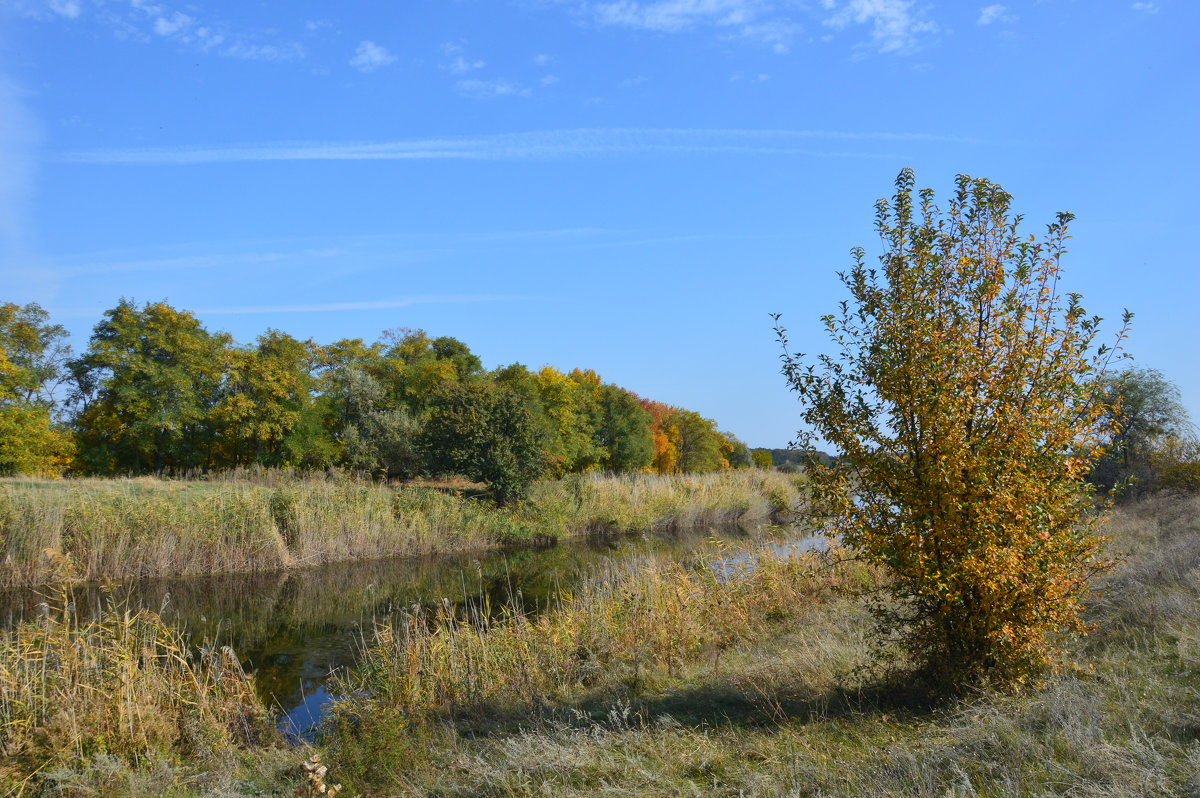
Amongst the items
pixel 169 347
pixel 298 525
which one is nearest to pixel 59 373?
pixel 169 347

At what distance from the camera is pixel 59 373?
39031mm

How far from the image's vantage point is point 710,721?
5.77 meters

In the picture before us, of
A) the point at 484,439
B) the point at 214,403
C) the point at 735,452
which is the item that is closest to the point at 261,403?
the point at 214,403

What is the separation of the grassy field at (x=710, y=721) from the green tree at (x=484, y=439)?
15.1 m

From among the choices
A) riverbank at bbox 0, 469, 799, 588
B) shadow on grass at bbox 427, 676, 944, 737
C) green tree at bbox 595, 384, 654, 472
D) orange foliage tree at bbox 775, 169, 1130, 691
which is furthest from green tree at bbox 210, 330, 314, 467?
orange foliage tree at bbox 775, 169, 1130, 691

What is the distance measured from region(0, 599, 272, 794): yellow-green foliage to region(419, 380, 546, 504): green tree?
17.1 metres

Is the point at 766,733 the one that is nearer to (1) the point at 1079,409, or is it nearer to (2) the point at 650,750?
(2) the point at 650,750

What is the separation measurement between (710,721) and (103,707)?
5.06 m

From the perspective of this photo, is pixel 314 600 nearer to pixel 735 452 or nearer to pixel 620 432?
pixel 620 432

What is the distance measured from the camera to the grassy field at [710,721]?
13.3 feet

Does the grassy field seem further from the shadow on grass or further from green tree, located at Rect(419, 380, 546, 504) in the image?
green tree, located at Rect(419, 380, 546, 504)

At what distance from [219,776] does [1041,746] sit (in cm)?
548

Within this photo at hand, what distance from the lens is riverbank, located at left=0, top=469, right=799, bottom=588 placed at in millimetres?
15547

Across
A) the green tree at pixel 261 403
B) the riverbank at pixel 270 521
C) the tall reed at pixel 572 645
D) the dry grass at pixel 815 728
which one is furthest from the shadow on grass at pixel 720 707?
the green tree at pixel 261 403
